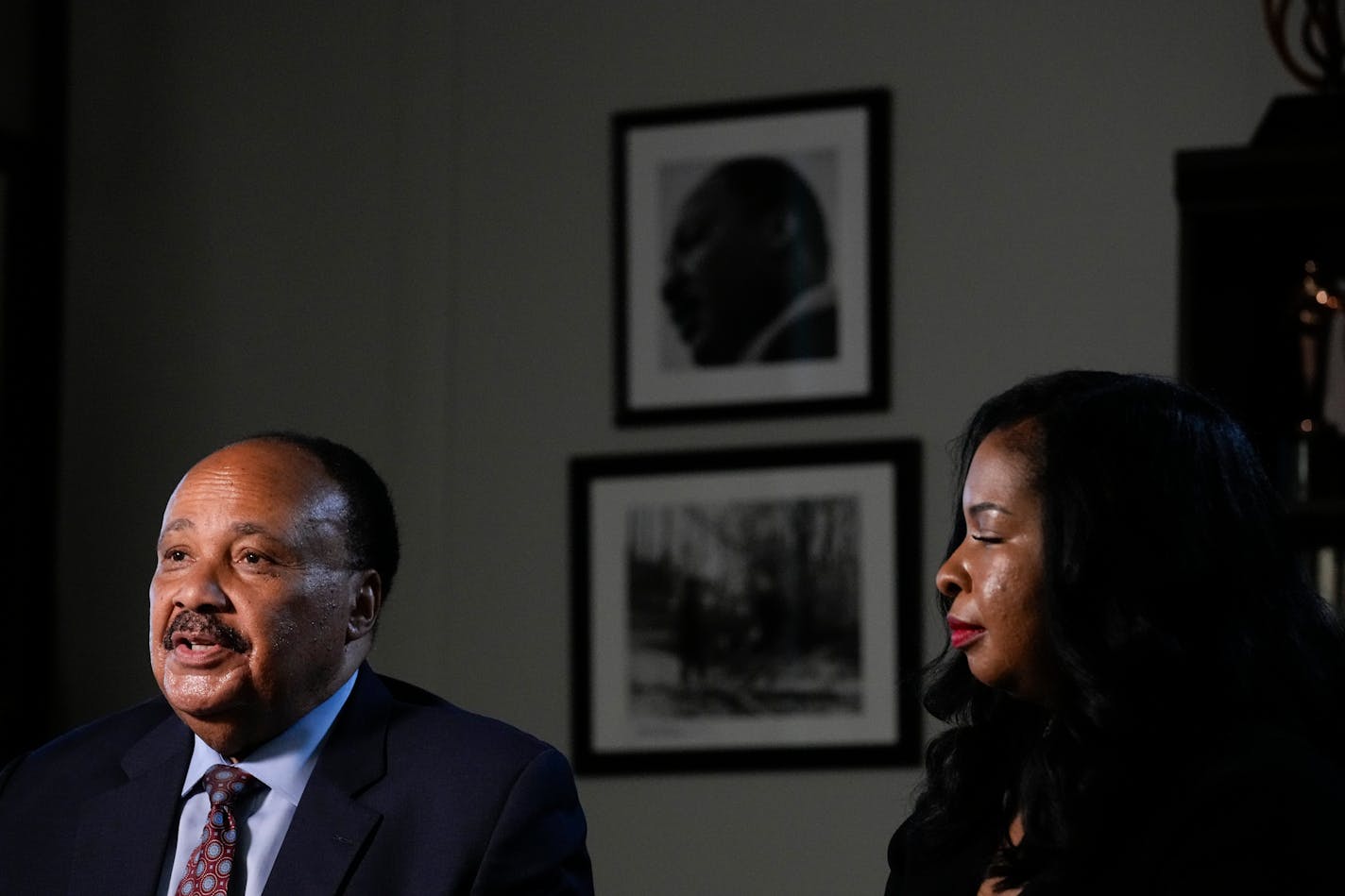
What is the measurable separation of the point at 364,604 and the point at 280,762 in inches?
9.7

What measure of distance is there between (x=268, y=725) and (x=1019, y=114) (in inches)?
98.9

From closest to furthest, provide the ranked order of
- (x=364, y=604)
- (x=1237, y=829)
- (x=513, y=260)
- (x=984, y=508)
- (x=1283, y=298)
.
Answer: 1. (x=1237, y=829)
2. (x=984, y=508)
3. (x=364, y=604)
4. (x=1283, y=298)
5. (x=513, y=260)

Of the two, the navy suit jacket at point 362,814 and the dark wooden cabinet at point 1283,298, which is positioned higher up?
the dark wooden cabinet at point 1283,298

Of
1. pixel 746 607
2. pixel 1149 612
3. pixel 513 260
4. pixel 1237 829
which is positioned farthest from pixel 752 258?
pixel 1237 829

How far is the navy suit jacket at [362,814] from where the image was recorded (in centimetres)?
243

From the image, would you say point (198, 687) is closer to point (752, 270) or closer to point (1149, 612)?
point (1149, 612)

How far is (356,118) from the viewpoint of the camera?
190 inches

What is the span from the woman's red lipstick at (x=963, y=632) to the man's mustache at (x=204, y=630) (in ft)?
3.18

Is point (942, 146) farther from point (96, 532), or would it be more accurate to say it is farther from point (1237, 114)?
point (96, 532)

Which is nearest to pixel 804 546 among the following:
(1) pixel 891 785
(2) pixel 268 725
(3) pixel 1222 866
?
(1) pixel 891 785

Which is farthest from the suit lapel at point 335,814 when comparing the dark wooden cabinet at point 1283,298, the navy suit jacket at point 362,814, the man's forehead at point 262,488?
the dark wooden cabinet at point 1283,298

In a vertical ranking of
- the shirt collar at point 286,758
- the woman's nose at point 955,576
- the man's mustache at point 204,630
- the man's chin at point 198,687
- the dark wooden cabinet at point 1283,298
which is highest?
the dark wooden cabinet at point 1283,298

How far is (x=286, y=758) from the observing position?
2.56m

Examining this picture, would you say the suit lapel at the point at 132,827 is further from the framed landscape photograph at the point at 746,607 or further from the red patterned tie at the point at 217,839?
the framed landscape photograph at the point at 746,607
